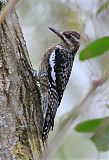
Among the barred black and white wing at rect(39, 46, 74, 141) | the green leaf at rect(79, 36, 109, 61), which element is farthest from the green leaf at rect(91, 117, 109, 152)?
the barred black and white wing at rect(39, 46, 74, 141)

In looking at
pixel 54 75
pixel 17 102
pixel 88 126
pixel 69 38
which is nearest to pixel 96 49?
pixel 88 126

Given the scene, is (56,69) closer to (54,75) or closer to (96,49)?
(54,75)

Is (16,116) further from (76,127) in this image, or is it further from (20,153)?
(76,127)

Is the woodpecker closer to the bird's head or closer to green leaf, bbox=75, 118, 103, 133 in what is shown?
the bird's head

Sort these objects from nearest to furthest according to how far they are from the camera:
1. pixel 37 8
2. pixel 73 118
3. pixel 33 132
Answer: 1. pixel 73 118
2. pixel 33 132
3. pixel 37 8

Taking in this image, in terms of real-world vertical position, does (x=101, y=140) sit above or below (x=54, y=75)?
below

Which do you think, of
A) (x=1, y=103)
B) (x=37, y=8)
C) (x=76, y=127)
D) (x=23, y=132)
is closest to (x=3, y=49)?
(x=1, y=103)
